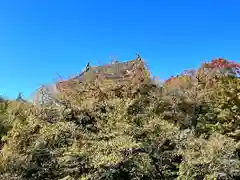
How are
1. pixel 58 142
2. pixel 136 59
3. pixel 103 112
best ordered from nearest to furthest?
1. pixel 58 142
2. pixel 103 112
3. pixel 136 59

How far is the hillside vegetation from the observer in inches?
453

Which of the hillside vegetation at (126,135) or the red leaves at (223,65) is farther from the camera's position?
the red leaves at (223,65)

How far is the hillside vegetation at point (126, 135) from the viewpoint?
1150cm

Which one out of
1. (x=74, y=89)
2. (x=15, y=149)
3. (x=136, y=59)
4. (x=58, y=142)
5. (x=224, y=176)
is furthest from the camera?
(x=136, y=59)

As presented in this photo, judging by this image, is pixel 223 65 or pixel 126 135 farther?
pixel 223 65

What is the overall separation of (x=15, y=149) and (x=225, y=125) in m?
8.16

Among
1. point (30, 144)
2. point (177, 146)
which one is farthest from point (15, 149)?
point (177, 146)

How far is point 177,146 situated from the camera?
12.5 m

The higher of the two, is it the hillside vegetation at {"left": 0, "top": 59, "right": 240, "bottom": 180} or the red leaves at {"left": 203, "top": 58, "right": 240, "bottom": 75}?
the red leaves at {"left": 203, "top": 58, "right": 240, "bottom": 75}

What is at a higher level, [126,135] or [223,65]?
[223,65]

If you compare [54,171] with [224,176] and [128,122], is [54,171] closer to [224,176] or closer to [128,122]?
[128,122]

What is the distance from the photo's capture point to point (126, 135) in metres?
12.2

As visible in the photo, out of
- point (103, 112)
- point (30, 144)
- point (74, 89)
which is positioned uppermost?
point (74, 89)

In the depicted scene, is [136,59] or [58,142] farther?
[136,59]
